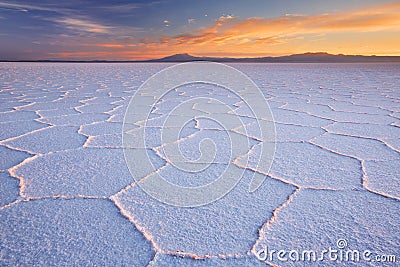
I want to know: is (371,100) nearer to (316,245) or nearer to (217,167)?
(217,167)

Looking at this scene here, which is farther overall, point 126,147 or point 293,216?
point 126,147

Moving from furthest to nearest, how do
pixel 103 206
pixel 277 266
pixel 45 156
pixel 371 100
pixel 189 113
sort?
pixel 371 100 → pixel 189 113 → pixel 45 156 → pixel 103 206 → pixel 277 266

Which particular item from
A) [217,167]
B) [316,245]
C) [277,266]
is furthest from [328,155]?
[277,266]

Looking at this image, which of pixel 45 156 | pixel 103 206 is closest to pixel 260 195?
pixel 103 206

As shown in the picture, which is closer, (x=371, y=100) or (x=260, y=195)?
(x=260, y=195)

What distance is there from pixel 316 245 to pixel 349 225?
0.53 ft

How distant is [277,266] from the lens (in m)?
0.75

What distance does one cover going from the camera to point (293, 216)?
0.95 m

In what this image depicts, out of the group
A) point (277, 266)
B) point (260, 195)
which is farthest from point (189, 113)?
point (277, 266)

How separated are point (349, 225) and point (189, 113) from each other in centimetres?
177

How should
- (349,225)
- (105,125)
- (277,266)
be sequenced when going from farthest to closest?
(105,125), (349,225), (277,266)

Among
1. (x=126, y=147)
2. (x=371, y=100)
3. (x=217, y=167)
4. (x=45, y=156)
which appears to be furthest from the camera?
(x=371, y=100)

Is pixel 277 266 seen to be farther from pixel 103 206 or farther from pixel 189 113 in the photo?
pixel 189 113

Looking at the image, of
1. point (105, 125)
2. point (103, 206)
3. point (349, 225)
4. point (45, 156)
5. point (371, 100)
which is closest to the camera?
point (349, 225)
